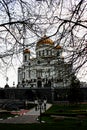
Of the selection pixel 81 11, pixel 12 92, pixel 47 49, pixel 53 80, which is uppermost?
pixel 12 92

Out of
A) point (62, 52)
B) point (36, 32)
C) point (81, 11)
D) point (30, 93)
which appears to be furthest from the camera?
point (30, 93)

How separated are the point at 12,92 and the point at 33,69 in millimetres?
67632

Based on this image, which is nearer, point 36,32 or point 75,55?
point 75,55

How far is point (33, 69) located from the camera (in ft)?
53.2

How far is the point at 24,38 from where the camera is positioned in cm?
1611

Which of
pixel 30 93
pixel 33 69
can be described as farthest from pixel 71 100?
pixel 33 69

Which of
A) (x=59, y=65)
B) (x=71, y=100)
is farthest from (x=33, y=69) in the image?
(x=71, y=100)

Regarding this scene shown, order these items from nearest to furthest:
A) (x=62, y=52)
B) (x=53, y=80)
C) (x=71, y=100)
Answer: (x=62, y=52) < (x=53, y=80) < (x=71, y=100)

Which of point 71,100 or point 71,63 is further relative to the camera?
point 71,100

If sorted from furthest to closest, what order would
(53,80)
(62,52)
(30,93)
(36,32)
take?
1. (30,93)
2. (36,32)
3. (53,80)
4. (62,52)

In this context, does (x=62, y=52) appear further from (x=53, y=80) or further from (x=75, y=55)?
(x=53, y=80)

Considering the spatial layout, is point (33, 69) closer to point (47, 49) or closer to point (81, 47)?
point (47, 49)

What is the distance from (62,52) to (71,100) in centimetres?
4527

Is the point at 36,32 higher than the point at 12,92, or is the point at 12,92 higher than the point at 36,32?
the point at 12,92
